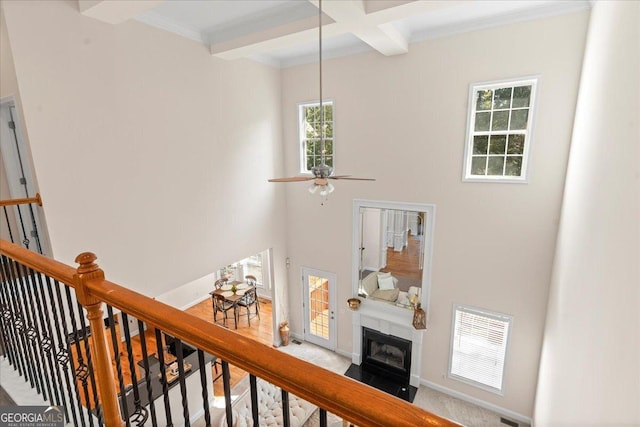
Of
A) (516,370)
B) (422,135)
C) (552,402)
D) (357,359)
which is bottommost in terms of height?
(357,359)

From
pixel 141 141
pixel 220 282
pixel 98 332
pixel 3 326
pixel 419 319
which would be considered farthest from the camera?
pixel 220 282

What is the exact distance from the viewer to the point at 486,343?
5.34 m

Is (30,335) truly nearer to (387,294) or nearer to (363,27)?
(363,27)

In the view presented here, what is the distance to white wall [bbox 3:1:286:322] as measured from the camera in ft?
10.7

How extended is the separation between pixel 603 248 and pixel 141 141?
4911 millimetres

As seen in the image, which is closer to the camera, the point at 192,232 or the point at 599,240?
the point at 599,240

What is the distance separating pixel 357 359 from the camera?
21.9 ft

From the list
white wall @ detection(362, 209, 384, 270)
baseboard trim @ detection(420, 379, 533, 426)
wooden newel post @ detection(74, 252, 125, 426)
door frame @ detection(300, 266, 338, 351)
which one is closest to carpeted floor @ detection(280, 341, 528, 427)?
baseboard trim @ detection(420, 379, 533, 426)

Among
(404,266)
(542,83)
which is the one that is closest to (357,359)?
(404,266)

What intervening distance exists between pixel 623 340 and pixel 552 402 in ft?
7.88

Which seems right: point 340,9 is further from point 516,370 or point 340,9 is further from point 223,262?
point 516,370

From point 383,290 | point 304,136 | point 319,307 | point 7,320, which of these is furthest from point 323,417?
point 319,307

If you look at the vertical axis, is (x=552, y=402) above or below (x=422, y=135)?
below

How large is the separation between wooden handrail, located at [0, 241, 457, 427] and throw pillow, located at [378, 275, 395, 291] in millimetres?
5526
